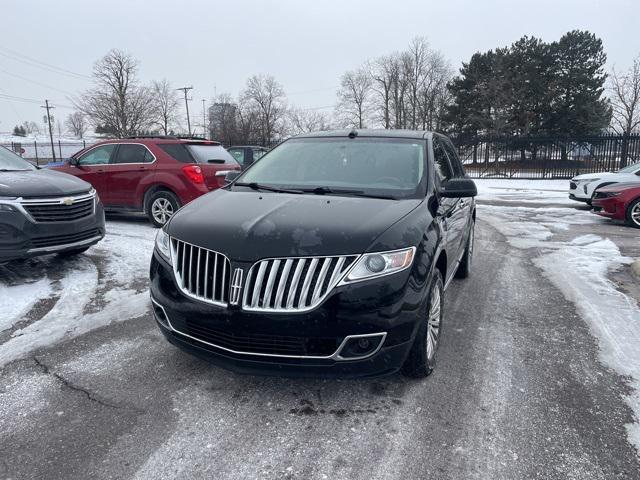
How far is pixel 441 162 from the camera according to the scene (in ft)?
14.8

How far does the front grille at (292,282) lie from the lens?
2617 mm

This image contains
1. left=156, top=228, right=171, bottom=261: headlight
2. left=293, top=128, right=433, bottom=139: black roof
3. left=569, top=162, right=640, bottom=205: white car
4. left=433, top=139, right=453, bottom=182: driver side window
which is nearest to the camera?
left=156, top=228, right=171, bottom=261: headlight

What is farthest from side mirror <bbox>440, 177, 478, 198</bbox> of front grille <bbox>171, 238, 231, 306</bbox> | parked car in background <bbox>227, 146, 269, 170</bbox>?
parked car in background <bbox>227, 146, 269, 170</bbox>

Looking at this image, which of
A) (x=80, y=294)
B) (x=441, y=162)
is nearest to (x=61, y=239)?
(x=80, y=294)

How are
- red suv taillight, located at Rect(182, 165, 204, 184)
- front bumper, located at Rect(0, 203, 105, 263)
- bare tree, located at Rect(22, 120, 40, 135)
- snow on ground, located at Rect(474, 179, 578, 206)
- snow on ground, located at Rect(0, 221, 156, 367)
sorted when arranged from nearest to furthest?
1. snow on ground, located at Rect(0, 221, 156, 367)
2. front bumper, located at Rect(0, 203, 105, 263)
3. red suv taillight, located at Rect(182, 165, 204, 184)
4. snow on ground, located at Rect(474, 179, 578, 206)
5. bare tree, located at Rect(22, 120, 40, 135)

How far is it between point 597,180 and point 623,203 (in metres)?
2.75

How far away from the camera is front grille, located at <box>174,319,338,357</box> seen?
2662 millimetres

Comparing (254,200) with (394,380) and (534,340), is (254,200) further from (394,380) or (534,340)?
(534,340)

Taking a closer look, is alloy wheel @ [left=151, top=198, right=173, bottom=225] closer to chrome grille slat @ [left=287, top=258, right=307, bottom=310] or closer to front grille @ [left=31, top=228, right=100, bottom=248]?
front grille @ [left=31, top=228, right=100, bottom=248]

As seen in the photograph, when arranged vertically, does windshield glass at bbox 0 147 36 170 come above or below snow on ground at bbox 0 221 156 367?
above

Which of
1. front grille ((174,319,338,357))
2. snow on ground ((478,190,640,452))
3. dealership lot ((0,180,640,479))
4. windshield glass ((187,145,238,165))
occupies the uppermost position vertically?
windshield glass ((187,145,238,165))

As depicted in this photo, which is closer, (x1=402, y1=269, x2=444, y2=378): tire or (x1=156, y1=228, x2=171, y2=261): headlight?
(x1=402, y1=269, x2=444, y2=378): tire

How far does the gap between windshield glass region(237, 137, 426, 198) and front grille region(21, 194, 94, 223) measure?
2.51 meters

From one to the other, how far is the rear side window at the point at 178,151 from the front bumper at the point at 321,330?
246 inches
